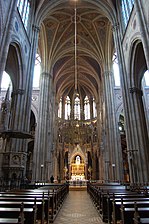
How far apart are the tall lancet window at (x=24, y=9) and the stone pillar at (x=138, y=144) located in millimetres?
11209

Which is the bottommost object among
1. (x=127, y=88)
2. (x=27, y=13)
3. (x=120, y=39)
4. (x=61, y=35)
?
(x=127, y=88)

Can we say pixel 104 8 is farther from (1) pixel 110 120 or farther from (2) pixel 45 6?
(1) pixel 110 120

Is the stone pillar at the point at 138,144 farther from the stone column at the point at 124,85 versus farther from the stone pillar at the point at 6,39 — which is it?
the stone pillar at the point at 6,39

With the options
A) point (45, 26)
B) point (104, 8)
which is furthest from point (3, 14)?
point (45, 26)

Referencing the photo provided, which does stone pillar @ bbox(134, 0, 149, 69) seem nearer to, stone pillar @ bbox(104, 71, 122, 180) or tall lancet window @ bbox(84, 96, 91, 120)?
stone pillar @ bbox(104, 71, 122, 180)

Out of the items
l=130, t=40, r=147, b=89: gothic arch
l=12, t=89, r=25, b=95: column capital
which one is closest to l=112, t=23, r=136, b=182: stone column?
l=130, t=40, r=147, b=89: gothic arch

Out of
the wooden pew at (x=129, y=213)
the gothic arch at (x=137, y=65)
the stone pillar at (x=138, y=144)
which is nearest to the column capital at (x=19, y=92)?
the stone pillar at (x=138, y=144)

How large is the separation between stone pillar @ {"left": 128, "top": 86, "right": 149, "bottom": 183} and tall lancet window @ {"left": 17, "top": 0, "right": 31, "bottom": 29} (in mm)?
11209

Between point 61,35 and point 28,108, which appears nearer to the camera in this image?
point 28,108

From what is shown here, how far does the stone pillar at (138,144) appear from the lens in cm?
1205

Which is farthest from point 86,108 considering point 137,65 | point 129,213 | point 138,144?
point 129,213

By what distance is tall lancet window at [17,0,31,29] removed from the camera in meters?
14.7

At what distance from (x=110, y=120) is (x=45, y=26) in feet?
50.2

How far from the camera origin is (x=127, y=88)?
48.1 ft
